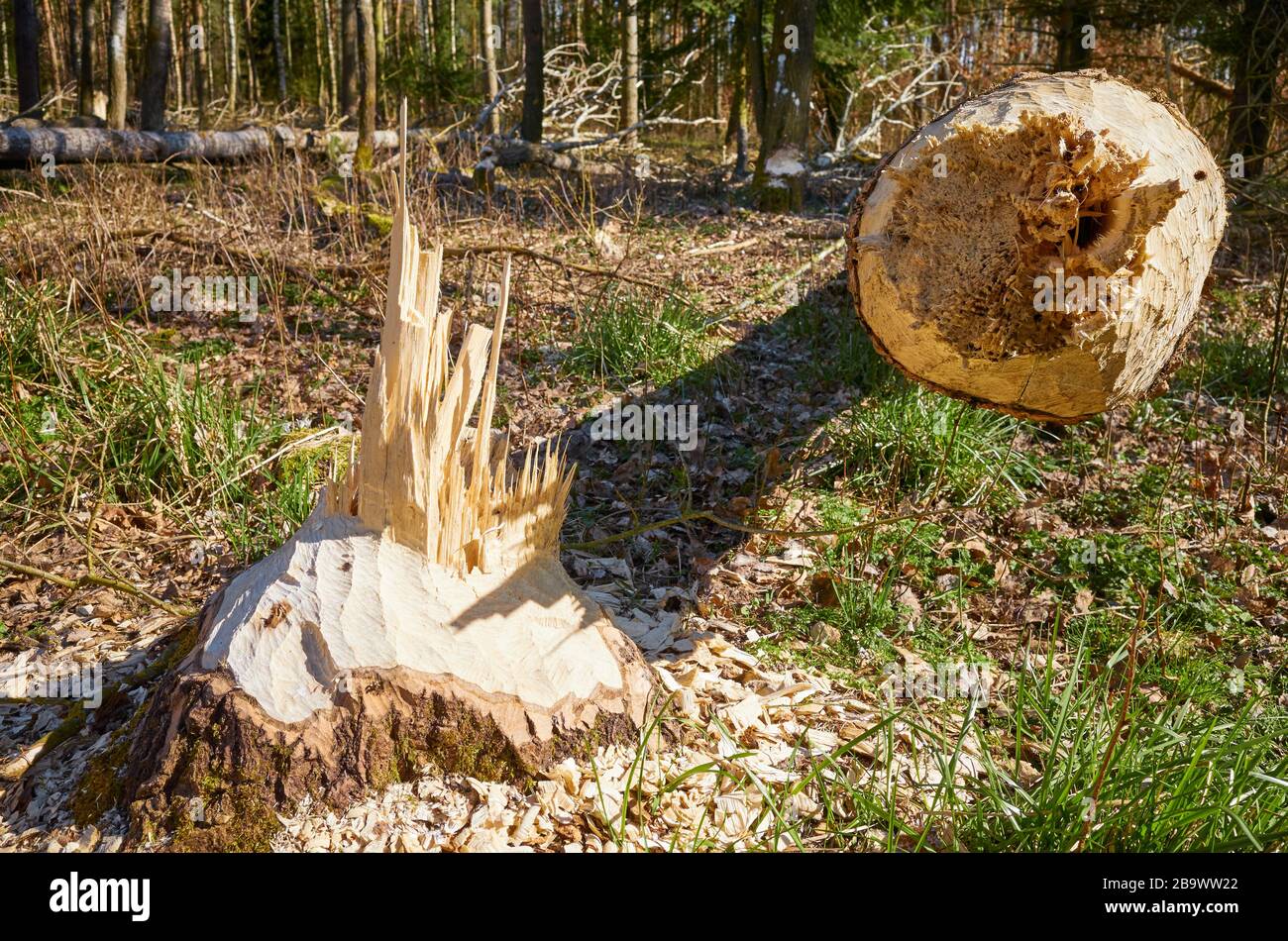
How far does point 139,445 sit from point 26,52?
39.2ft

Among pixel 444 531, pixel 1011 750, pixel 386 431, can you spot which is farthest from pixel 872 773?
pixel 386 431

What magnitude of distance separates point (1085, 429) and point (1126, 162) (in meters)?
2.88

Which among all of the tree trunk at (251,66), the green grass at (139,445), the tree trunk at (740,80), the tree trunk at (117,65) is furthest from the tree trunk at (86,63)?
the green grass at (139,445)

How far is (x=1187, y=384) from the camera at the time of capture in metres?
5.55

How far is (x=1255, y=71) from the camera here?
6.98 m

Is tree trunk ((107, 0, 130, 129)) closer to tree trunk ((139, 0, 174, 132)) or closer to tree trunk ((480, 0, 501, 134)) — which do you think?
tree trunk ((139, 0, 174, 132))

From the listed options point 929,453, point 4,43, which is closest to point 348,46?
point 929,453

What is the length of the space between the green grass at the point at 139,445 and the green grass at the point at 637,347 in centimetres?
185

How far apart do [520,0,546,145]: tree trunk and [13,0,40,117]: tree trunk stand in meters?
7.08

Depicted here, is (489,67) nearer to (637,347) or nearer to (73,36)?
(637,347)

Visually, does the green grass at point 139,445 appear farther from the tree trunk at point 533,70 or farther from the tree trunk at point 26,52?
the tree trunk at point 26,52

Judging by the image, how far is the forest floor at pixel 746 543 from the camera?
7.45 feet

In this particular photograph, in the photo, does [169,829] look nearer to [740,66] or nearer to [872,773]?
[872,773]

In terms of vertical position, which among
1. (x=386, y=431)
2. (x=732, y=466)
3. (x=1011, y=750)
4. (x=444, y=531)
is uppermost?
(x=386, y=431)
